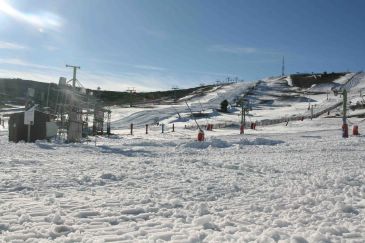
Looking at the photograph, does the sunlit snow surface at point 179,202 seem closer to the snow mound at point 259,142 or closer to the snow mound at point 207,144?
the snow mound at point 207,144

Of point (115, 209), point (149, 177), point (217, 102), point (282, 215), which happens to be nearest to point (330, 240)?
point (282, 215)

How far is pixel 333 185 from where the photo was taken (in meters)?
10.1

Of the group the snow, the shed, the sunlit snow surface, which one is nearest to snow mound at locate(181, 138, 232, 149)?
the snow

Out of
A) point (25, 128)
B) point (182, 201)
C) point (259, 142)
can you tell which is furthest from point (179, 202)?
point (25, 128)

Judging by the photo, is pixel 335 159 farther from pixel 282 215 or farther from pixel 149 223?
pixel 149 223

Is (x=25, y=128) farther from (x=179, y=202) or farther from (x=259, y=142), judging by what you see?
(x=179, y=202)

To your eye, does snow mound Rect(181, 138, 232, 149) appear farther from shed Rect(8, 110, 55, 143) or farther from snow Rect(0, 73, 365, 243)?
shed Rect(8, 110, 55, 143)

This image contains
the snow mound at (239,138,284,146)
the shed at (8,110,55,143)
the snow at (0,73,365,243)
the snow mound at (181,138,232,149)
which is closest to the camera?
the snow at (0,73,365,243)

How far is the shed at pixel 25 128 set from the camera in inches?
1025

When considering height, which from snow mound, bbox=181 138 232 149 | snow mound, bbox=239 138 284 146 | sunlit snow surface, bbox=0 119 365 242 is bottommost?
sunlit snow surface, bbox=0 119 365 242

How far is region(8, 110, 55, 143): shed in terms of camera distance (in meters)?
26.0

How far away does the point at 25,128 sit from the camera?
86.0 feet

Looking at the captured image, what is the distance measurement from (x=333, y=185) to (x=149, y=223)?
17.1 ft

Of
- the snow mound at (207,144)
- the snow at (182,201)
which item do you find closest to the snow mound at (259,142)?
the snow mound at (207,144)
